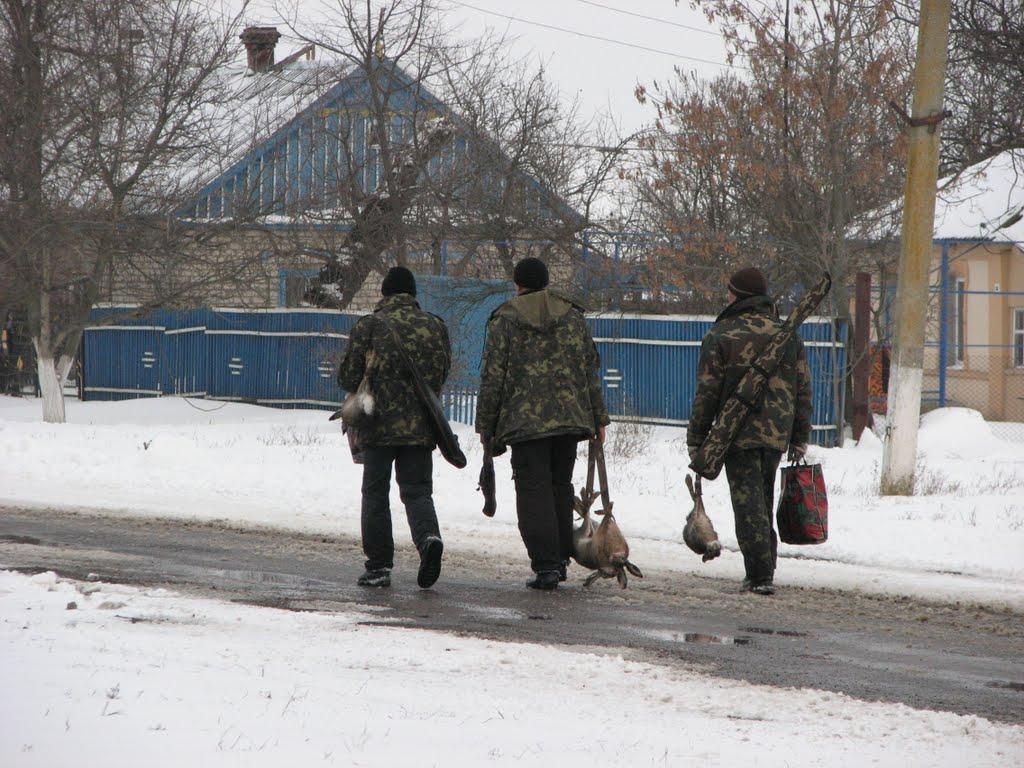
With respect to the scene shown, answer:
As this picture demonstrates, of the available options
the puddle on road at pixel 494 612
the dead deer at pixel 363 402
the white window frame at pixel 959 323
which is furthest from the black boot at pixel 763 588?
the white window frame at pixel 959 323

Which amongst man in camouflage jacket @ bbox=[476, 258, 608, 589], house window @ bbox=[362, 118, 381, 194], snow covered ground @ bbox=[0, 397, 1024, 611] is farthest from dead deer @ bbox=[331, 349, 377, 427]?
house window @ bbox=[362, 118, 381, 194]

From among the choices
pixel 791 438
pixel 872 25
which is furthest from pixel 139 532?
pixel 872 25

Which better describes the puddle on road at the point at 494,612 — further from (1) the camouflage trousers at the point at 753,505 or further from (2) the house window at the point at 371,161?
(2) the house window at the point at 371,161

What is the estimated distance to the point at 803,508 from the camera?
24.1 feet

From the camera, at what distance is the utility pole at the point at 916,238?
11188 millimetres

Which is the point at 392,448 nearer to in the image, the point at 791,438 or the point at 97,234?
the point at 791,438

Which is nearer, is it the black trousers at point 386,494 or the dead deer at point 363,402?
the dead deer at point 363,402

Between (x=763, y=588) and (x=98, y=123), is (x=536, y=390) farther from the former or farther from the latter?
(x=98, y=123)

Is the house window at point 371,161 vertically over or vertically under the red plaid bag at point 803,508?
over

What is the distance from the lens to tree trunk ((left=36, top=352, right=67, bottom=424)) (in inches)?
761

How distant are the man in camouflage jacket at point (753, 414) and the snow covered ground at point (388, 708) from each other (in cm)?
206

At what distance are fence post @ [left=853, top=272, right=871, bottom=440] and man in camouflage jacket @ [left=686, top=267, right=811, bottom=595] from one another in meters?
10.0

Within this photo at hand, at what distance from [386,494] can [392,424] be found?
0.44 metres

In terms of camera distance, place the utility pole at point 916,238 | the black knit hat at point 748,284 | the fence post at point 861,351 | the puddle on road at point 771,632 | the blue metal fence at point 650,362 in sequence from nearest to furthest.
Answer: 1. the puddle on road at point 771,632
2. the black knit hat at point 748,284
3. the utility pole at point 916,238
4. the fence post at point 861,351
5. the blue metal fence at point 650,362
